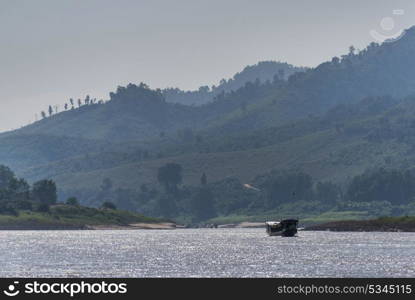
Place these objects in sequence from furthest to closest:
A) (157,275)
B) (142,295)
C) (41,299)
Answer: (157,275) < (142,295) < (41,299)

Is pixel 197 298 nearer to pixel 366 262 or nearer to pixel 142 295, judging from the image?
pixel 142 295

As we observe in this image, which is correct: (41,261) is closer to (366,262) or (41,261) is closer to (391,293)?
(366,262)

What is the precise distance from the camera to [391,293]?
10956 cm

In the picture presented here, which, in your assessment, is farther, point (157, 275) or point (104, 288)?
point (157, 275)

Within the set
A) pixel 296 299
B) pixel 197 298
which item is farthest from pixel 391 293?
pixel 197 298

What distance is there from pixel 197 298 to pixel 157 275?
192ft

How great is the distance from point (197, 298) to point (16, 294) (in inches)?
752

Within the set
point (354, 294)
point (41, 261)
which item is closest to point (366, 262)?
point (41, 261)

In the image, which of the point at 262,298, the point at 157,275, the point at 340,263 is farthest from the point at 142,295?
the point at 340,263

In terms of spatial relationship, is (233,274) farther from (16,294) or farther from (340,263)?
(16,294)

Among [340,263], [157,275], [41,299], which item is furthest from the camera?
[340,263]

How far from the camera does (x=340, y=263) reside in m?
187

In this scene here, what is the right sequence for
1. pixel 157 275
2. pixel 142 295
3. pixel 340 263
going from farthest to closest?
pixel 340 263 → pixel 157 275 → pixel 142 295

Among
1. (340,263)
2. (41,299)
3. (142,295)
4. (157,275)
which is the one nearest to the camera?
(41,299)
